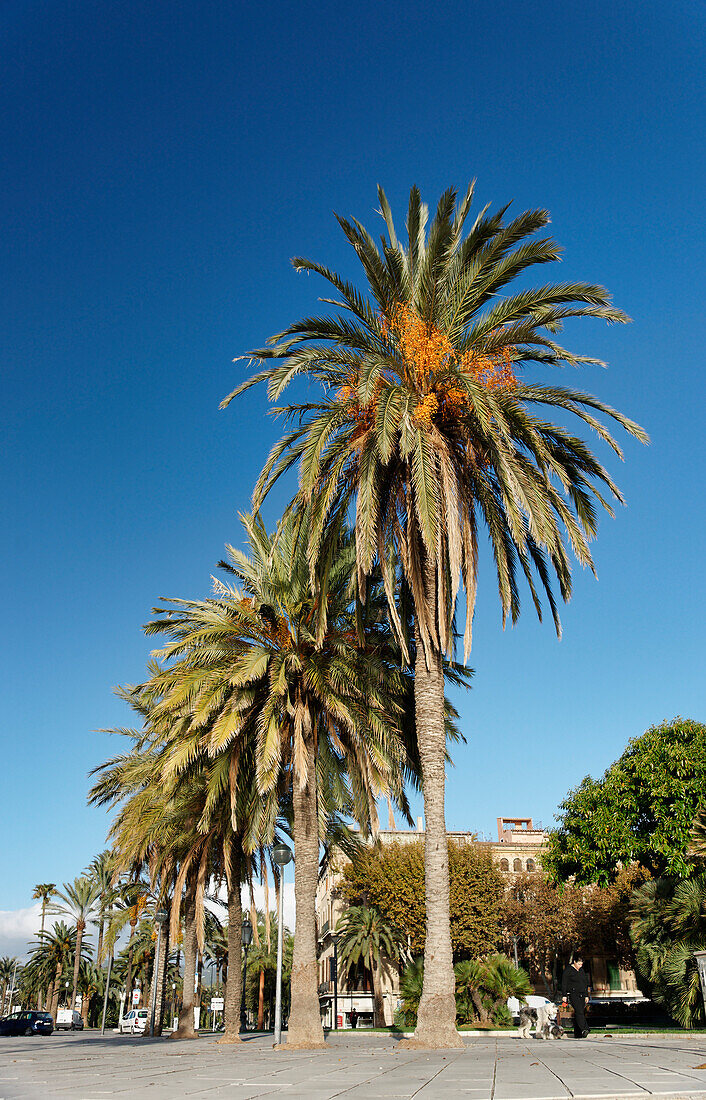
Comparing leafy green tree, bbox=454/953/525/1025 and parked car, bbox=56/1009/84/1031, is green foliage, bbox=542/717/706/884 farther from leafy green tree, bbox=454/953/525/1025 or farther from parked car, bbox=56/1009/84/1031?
parked car, bbox=56/1009/84/1031

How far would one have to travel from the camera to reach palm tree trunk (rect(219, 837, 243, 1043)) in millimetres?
21641

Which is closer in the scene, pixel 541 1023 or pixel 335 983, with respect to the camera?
pixel 541 1023

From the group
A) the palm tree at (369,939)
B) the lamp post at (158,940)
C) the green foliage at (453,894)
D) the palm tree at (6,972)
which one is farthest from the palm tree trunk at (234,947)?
the palm tree at (6,972)

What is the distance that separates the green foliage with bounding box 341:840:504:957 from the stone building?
6.39 ft

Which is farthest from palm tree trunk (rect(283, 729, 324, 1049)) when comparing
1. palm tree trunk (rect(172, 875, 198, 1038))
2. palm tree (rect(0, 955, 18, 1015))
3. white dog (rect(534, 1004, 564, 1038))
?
palm tree (rect(0, 955, 18, 1015))

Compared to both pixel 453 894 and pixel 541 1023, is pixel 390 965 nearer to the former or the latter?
pixel 453 894

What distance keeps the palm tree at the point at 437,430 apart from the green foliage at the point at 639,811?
17453 mm

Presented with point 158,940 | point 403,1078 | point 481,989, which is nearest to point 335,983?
point 481,989

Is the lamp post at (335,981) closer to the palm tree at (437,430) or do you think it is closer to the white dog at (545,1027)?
the white dog at (545,1027)

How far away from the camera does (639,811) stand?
31719 millimetres

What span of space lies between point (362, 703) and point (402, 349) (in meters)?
7.58

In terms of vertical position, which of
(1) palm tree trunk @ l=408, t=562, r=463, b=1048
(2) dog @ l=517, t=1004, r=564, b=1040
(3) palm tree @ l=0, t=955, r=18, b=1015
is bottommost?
(3) palm tree @ l=0, t=955, r=18, b=1015

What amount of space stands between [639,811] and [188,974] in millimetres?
17798

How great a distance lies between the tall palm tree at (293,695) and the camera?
55.4 ft
